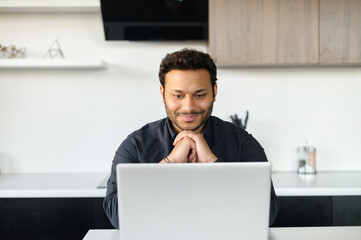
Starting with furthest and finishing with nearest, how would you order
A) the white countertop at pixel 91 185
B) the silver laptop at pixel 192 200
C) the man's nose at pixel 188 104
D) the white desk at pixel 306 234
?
1. the white countertop at pixel 91 185
2. the man's nose at pixel 188 104
3. the white desk at pixel 306 234
4. the silver laptop at pixel 192 200

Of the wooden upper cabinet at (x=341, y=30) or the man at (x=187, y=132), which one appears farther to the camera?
the wooden upper cabinet at (x=341, y=30)

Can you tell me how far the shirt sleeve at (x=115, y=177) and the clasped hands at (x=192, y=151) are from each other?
0.27m

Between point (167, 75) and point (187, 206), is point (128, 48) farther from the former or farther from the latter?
point (187, 206)

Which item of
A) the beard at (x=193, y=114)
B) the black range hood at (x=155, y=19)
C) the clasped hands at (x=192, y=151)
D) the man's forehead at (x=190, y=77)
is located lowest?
the clasped hands at (x=192, y=151)

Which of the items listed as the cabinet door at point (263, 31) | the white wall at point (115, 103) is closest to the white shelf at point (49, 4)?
the white wall at point (115, 103)

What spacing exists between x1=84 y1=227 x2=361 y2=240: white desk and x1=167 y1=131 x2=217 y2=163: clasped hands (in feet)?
1.07

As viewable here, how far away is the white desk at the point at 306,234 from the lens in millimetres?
1118

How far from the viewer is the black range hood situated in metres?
2.36

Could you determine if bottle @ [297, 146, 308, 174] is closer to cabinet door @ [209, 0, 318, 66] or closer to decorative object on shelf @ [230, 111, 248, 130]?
decorative object on shelf @ [230, 111, 248, 130]

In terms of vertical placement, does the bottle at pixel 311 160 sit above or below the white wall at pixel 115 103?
below

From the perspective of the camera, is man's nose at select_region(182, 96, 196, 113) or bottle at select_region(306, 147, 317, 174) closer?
man's nose at select_region(182, 96, 196, 113)

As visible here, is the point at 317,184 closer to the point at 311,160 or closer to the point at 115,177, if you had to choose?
the point at 311,160

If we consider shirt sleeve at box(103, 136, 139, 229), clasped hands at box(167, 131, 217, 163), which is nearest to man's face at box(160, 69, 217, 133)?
clasped hands at box(167, 131, 217, 163)

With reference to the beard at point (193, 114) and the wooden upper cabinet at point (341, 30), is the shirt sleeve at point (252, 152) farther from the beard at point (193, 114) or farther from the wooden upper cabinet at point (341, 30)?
the wooden upper cabinet at point (341, 30)
